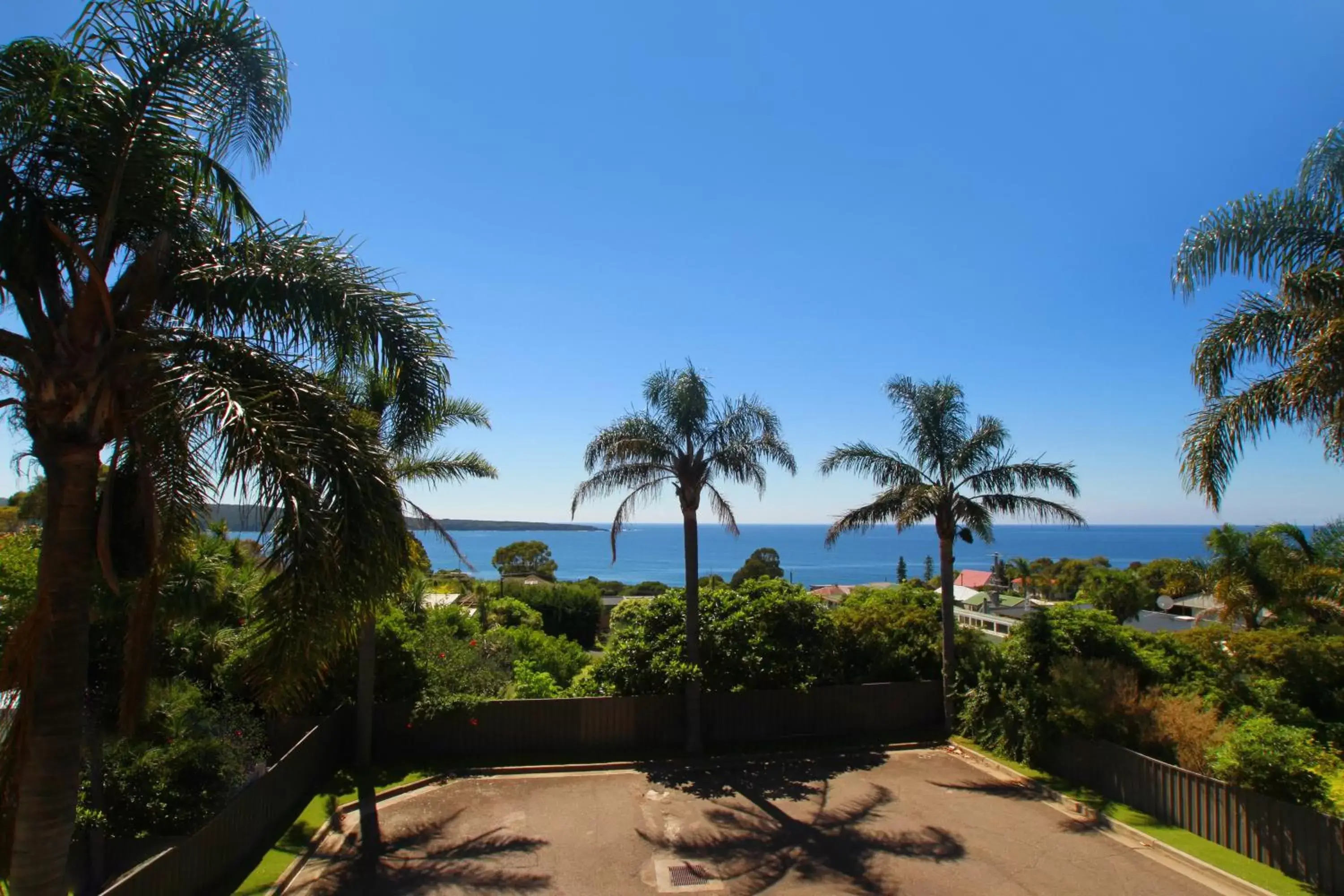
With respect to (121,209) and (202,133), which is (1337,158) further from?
(121,209)

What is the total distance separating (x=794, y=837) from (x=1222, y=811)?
6074 millimetres

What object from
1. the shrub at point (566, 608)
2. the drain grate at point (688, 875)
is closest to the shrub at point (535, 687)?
the drain grate at point (688, 875)

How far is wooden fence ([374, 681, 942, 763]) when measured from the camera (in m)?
15.1

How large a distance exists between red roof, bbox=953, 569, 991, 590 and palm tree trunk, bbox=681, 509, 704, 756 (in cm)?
4762

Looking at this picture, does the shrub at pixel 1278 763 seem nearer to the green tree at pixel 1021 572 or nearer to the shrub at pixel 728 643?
the shrub at pixel 728 643

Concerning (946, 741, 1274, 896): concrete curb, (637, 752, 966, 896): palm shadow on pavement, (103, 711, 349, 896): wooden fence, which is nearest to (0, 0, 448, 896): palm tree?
(103, 711, 349, 896): wooden fence

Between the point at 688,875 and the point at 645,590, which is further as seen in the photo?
the point at 645,590

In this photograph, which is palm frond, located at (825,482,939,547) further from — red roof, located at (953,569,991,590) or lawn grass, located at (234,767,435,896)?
red roof, located at (953,569,991,590)

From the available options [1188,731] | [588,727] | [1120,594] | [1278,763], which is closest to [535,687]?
[588,727]

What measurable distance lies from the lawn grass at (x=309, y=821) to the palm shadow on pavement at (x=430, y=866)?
18.6 inches

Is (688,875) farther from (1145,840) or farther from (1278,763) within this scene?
(1278,763)

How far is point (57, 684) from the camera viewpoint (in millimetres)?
5238

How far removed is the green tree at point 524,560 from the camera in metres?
71.6

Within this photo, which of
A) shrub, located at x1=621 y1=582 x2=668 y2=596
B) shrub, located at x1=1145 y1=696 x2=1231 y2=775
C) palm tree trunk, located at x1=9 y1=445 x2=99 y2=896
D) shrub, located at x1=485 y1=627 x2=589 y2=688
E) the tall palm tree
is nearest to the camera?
palm tree trunk, located at x1=9 y1=445 x2=99 y2=896
